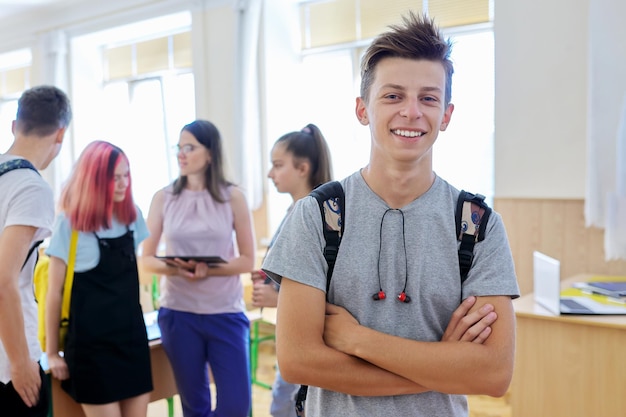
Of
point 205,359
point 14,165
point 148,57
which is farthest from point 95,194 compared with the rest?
point 148,57

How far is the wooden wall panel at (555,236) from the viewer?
391 centimetres

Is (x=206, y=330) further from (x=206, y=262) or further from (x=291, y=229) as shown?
(x=291, y=229)

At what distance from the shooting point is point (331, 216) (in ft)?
4.00

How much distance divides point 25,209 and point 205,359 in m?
1.20

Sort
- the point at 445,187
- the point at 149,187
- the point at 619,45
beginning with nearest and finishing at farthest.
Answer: the point at 445,187 → the point at 619,45 → the point at 149,187

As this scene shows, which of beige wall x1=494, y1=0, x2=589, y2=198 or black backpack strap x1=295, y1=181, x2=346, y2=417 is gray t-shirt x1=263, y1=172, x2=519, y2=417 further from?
beige wall x1=494, y1=0, x2=589, y2=198

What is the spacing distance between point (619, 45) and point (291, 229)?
129 inches

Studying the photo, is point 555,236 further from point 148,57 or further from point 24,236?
point 148,57

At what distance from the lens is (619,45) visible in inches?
144

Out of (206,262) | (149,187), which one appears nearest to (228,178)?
(206,262)

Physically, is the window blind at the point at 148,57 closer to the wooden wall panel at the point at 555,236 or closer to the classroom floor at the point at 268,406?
the classroom floor at the point at 268,406

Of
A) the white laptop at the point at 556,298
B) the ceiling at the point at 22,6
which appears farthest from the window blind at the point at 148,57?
the white laptop at the point at 556,298

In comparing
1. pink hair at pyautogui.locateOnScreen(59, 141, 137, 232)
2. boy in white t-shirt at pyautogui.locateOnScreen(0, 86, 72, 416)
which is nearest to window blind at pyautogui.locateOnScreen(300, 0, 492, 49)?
pink hair at pyautogui.locateOnScreen(59, 141, 137, 232)

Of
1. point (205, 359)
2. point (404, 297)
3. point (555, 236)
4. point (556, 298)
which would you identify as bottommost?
point (205, 359)
